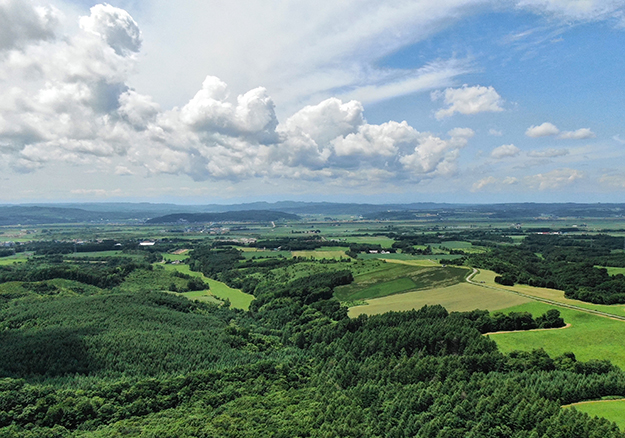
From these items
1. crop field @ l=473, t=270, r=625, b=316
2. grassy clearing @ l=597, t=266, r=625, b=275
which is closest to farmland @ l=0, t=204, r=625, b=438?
crop field @ l=473, t=270, r=625, b=316

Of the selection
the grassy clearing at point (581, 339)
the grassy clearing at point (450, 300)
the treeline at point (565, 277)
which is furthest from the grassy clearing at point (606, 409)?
the treeline at point (565, 277)

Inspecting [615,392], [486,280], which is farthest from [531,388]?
[486,280]

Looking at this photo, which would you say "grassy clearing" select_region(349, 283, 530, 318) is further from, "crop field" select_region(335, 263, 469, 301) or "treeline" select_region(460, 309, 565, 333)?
"treeline" select_region(460, 309, 565, 333)

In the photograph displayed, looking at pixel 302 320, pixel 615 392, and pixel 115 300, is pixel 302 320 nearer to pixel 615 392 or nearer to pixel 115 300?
pixel 115 300

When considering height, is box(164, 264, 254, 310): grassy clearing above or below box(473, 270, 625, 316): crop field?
below

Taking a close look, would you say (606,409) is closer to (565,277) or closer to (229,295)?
(565,277)
